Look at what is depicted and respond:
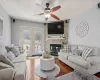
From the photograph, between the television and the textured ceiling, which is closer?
the textured ceiling

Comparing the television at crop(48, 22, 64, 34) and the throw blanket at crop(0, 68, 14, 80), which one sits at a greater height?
the television at crop(48, 22, 64, 34)

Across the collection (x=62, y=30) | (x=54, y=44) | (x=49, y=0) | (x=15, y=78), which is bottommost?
(x=15, y=78)

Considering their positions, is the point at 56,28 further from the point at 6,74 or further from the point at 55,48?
the point at 6,74

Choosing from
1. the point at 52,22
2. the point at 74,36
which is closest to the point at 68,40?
the point at 74,36

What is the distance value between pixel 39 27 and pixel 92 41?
3.67 metres

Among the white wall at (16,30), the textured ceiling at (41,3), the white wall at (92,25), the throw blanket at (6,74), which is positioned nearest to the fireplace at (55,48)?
the white wall at (92,25)

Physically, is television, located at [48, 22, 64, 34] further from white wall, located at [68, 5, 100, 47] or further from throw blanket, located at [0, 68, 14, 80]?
throw blanket, located at [0, 68, 14, 80]

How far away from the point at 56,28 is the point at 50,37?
785 millimetres

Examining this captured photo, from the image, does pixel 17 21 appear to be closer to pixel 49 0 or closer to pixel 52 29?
pixel 52 29

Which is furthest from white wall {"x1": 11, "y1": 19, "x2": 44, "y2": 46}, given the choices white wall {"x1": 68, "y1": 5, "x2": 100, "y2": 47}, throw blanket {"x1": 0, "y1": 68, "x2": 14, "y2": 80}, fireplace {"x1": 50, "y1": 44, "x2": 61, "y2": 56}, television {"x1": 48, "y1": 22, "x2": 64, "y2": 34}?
throw blanket {"x1": 0, "y1": 68, "x2": 14, "y2": 80}

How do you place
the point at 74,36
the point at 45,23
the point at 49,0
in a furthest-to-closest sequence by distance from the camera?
the point at 45,23 < the point at 74,36 < the point at 49,0

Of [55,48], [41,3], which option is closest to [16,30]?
[55,48]

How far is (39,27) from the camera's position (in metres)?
→ 5.89

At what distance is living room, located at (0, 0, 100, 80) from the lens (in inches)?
107
